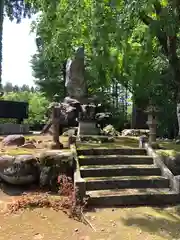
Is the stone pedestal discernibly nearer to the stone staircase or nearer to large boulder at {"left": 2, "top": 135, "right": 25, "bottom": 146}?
large boulder at {"left": 2, "top": 135, "right": 25, "bottom": 146}

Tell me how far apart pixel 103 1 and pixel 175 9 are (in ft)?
5.43

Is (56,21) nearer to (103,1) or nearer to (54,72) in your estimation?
(103,1)

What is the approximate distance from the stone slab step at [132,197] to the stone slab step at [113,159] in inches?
46.3

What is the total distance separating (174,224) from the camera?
17.5 feet

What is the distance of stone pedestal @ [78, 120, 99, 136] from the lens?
10703 mm

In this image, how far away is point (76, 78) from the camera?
47.6 ft

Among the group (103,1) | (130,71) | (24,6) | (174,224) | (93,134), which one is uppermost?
(24,6)

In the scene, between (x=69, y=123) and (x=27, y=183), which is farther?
(x=69, y=123)

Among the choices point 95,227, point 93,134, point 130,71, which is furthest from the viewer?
point 130,71

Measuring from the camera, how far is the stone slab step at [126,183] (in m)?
6.58

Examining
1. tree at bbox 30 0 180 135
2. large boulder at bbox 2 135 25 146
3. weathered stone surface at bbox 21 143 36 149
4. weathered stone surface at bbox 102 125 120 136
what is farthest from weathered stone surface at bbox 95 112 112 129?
weathered stone surface at bbox 21 143 36 149

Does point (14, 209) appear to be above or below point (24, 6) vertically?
below

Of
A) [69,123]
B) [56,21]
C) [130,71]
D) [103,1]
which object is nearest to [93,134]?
[69,123]

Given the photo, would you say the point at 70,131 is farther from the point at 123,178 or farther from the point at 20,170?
the point at 123,178
